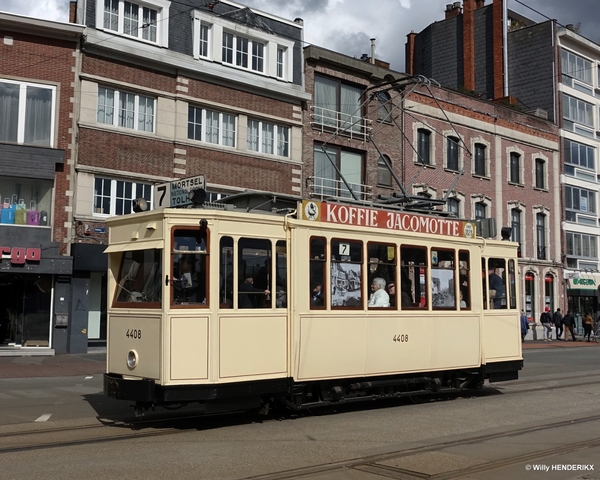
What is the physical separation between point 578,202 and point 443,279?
104 feet

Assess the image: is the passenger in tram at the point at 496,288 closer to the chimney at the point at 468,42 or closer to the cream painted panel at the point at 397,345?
the cream painted panel at the point at 397,345

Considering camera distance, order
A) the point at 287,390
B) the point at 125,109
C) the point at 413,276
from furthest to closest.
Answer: the point at 125,109 < the point at 413,276 < the point at 287,390

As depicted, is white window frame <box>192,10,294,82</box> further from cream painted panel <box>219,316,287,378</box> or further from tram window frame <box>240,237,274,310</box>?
cream painted panel <box>219,316,287,378</box>

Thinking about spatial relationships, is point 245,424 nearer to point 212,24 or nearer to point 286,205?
point 286,205

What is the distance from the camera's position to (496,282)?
13.4 meters

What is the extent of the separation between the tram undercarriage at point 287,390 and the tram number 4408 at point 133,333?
0.56 metres

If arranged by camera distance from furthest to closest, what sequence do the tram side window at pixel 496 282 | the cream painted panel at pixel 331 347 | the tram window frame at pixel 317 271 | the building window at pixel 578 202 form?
the building window at pixel 578 202 < the tram side window at pixel 496 282 < the tram window frame at pixel 317 271 < the cream painted panel at pixel 331 347

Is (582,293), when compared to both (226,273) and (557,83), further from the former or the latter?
(226,273)

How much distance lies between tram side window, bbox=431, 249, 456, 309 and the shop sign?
13427mm

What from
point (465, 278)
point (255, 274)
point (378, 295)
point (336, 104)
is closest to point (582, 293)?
point (336, 104)

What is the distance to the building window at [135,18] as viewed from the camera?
23.3m

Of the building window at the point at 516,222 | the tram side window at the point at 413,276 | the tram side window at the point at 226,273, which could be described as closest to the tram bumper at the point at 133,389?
the tram side window at the point at 226,273

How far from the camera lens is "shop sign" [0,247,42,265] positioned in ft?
69.9

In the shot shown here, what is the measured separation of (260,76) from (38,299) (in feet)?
35.5
